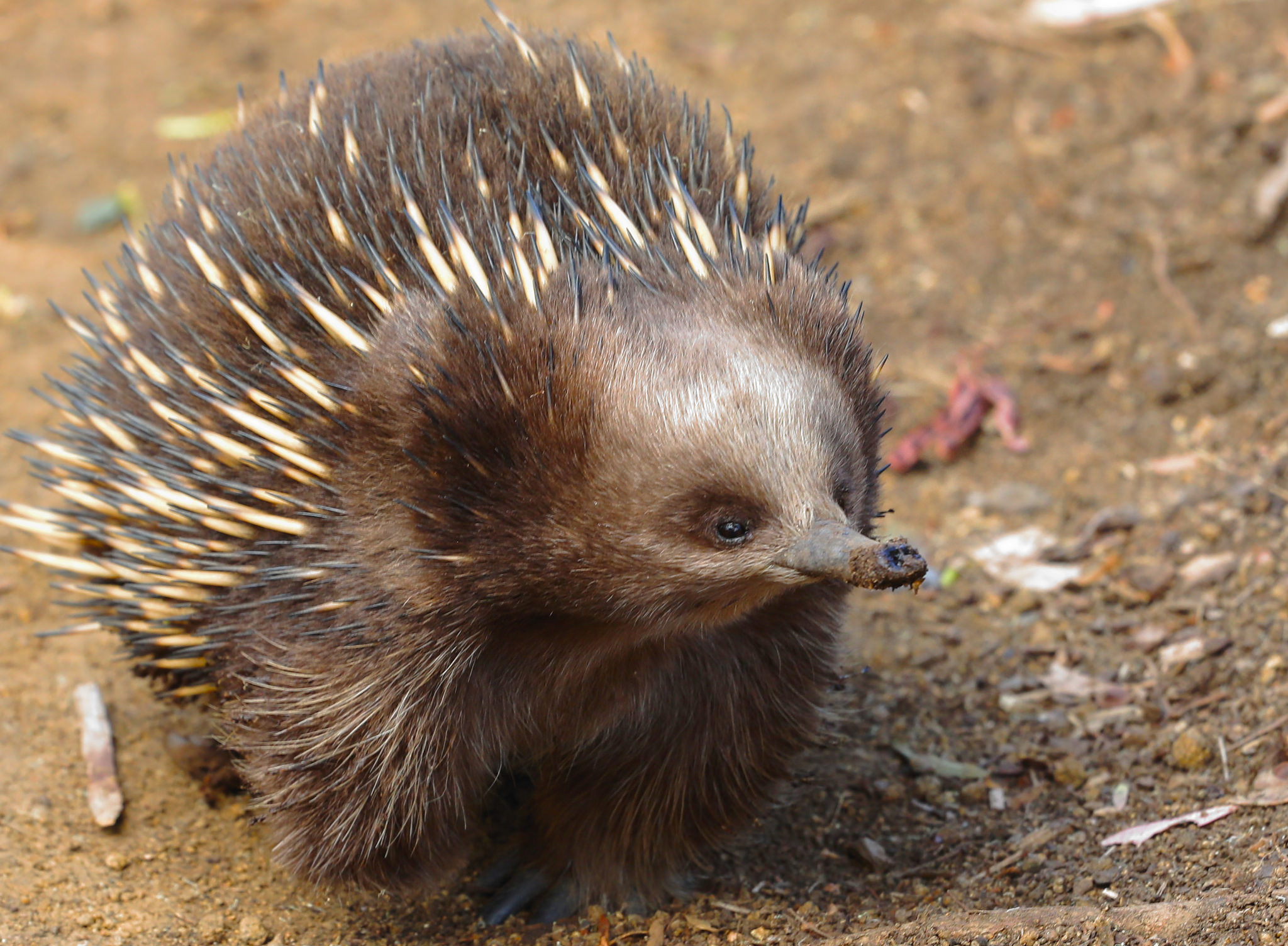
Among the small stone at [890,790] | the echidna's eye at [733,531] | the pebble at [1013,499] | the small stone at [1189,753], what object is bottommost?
the small stone at [890,790]

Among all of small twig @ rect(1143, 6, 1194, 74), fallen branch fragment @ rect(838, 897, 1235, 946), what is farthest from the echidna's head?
small twig @ rect(1143, 6, 1194, 74)

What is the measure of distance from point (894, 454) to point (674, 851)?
8.10 ft

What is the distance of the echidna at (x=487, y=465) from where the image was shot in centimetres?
271

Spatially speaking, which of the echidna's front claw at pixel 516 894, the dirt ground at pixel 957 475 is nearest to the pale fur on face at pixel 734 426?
the dirt ground at pixel 957 475

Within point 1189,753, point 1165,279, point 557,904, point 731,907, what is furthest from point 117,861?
point 1165,279

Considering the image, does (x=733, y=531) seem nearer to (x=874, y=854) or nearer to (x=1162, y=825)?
(x=874, y=854)

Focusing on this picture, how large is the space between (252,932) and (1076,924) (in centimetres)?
201

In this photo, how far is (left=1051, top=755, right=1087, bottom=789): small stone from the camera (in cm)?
404

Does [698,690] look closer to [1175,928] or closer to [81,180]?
[1175,928]

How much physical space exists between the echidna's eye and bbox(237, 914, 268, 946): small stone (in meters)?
1.78

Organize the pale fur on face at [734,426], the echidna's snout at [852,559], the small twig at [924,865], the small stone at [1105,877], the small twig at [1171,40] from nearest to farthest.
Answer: the echidna's snout at [852,559]
the pale fur on face at [734,426]
the small stone at [1105,877]
the small twig at [924,865]
the small twig at [1171,40]

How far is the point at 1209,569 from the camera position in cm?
465

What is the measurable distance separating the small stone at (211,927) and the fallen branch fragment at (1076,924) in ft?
5.12

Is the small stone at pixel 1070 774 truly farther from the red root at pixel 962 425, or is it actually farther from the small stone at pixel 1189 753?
the red root at pixel 962 425
